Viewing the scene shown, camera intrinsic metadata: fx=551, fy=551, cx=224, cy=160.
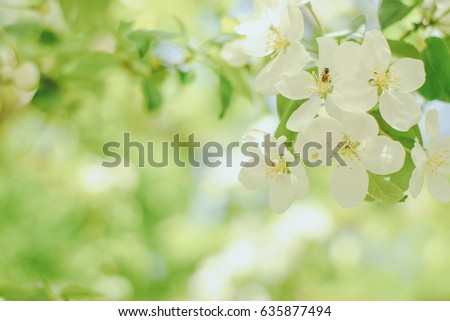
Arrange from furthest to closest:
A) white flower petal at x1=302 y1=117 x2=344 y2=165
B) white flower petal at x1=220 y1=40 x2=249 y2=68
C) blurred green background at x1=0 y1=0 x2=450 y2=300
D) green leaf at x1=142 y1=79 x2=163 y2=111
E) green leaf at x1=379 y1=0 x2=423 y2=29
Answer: blurred green background at x1=0 y1=0 x2=450 y2=300 → green leaf at x1=142 y1=79 x2=163 y2=111 → white flower petal at x1=220 y1=40 x2=249 y2=68 → green leaf at x1=379 y1=0 x2=423 y2=29 → white flower petal at x1=302 y1=117 x2=344 y2=165

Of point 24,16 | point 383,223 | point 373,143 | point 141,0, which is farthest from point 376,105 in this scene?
point 383,223

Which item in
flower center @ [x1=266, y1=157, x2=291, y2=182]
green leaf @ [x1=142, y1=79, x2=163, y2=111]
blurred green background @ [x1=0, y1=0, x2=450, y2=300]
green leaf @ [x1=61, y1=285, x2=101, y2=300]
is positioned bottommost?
blurred green background @ [x1=0, y1=0, x2=450, y2=300]

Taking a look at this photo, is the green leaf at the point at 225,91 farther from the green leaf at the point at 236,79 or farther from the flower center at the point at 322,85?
the flower center at the point at 322,85

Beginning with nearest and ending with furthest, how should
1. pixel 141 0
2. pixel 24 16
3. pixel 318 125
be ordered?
pixel 318 125 → pixel 24 16 → pixel 141 0

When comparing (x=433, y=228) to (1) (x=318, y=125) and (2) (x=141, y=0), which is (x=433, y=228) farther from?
(1) (x=318, y=125)

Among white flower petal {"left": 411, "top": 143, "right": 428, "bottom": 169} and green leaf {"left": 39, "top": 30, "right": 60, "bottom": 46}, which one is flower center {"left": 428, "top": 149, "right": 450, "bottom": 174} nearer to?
white flower petal {"left": 411, "top": 143, "right": 428, "bottom": 169}

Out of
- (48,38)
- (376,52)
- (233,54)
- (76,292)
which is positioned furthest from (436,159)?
(48,38)

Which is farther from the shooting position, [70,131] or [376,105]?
[70,131]

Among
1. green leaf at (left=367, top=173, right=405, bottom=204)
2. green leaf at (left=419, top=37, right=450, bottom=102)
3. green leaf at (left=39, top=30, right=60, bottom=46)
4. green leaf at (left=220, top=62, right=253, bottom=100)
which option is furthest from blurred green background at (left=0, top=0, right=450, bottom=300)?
green leaf at (left=367, top=173, right=405, bottom=204)
